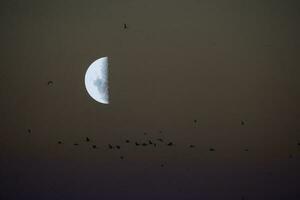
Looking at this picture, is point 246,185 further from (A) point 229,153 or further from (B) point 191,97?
(B) point 191,97

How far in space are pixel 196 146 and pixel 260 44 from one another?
0.99 metres

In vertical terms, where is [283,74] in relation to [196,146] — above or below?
above

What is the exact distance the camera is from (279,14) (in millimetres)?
2400

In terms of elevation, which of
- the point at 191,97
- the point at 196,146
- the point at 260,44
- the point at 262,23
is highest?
the point at 262,23

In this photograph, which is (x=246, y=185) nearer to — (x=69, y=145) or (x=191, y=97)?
(x=191, y=97)

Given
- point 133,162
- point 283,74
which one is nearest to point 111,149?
point 133,162

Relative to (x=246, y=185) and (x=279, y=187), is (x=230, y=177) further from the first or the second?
(x=279, y=187)

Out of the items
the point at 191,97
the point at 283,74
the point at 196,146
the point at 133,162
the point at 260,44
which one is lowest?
the point at 133,162

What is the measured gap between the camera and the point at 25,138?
2.33 meters

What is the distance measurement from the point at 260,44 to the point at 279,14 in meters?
0.32

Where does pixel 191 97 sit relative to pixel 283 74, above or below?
below

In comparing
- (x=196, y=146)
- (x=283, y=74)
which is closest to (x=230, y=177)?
(x=196, y=146)

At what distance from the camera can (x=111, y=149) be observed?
229cm

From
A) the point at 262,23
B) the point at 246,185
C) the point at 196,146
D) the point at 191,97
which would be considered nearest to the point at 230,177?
the point at 246,185
